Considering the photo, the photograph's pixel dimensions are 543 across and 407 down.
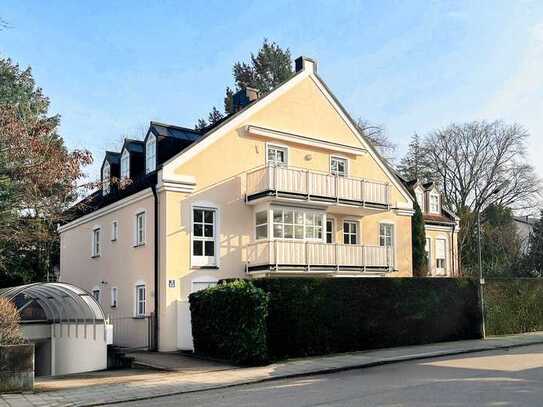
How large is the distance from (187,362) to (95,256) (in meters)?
10.9

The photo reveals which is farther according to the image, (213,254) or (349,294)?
(213,254)

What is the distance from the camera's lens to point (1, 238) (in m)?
16.6

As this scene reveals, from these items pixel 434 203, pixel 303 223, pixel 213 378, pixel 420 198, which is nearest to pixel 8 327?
pixel 213 378

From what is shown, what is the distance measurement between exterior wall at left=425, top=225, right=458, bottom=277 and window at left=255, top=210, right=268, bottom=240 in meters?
16.9

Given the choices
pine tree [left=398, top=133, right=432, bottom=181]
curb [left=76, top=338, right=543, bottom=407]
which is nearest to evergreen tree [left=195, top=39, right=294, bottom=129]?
pine tree [left=398, top=133, right=432, bottom=181]

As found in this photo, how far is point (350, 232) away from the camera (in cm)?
2639

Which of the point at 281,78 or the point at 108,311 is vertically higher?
the point at 281,78

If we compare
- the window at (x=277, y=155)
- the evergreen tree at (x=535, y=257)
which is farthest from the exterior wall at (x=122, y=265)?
the evergreen tree at (x=535, y=257)

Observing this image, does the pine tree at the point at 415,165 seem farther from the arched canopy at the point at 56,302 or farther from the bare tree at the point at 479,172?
the arched canopy at the point at 56,302

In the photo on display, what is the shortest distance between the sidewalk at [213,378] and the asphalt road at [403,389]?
49cm

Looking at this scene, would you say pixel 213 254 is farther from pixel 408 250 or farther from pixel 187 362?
pixel 408 250

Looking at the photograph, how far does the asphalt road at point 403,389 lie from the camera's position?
10.5m

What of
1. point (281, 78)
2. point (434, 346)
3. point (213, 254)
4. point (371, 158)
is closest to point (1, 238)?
point (213, 254)

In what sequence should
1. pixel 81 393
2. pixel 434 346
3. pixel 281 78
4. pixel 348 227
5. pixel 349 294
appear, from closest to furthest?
pixel 81 393 < pixel 349 294 < pixel 434 346 < pixel 348 227 < pixel 281 78
